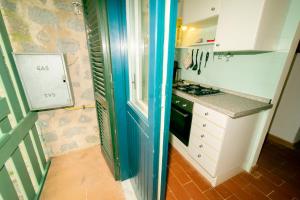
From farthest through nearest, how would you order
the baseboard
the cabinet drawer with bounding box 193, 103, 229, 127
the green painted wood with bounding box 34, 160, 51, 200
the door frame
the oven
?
the baseboard < the oven < the green painted wood with bounding box 34, 160, 51, 200 < the cabinet drawer with bounding box 193, 103, 229, 127 < the door frame

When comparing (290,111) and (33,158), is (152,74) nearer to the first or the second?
(33,158)

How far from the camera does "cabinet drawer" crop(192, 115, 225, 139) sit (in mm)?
1363

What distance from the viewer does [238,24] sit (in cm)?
133

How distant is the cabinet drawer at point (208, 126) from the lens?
4.47 feet

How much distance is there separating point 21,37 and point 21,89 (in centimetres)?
56

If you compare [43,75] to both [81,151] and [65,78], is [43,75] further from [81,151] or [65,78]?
[81,151]

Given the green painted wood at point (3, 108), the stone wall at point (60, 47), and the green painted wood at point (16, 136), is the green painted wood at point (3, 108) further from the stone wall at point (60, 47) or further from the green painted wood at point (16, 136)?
the stone wall at point (60, 47)

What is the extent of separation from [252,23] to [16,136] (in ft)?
7.39

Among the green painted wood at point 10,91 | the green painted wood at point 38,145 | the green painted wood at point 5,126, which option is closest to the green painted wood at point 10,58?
the green painted wood at point 10,91

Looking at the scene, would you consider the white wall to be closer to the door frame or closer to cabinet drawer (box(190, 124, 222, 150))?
cabinet drawer (box(190, 124, 222, 150))

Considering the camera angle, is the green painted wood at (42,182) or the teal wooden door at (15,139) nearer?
the teal wooden door at (15,139)

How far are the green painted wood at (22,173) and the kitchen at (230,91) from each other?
1.37 metres

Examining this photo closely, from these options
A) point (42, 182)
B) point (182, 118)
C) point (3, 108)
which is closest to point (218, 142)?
point (182, 118)

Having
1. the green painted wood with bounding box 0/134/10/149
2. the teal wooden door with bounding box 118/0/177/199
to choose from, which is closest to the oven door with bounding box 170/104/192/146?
the teal wooden door with bounding box 118/0/177/199
